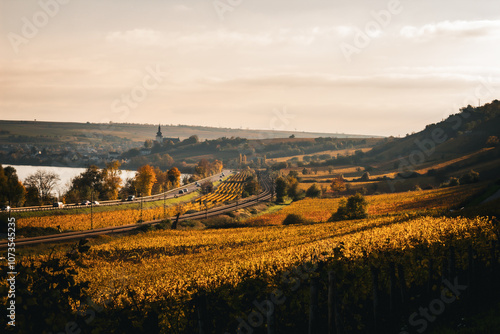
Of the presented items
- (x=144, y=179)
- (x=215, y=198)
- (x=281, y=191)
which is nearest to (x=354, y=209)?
(x=281, y=191)

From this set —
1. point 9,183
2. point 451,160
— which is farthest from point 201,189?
point 451,160

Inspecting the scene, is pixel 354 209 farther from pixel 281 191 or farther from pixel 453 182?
pixel 453 182

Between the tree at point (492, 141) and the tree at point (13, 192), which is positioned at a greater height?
the tree at point (492, 141)

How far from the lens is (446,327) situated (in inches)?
510

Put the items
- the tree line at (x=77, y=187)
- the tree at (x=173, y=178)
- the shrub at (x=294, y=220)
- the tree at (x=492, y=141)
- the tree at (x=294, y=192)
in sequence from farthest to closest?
the tree at (x=492, y=141) → the tree at (x=173, y=178) → the tree at (x=294, y=192) → the tree line at (x=77, y=187) → the shrub at (x=294, y=220)

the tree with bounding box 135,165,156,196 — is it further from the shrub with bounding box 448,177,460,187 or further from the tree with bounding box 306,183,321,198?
the shrub with bounding box 448,177,460,187

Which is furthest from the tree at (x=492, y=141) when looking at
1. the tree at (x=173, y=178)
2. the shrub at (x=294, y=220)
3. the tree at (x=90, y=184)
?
the tree at (x=90, y=184)

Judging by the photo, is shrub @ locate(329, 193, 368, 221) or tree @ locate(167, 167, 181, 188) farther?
tree @ locate(167, 167, 181, 188)

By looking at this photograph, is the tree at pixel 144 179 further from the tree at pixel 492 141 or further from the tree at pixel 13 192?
the tree at pixel 492 141

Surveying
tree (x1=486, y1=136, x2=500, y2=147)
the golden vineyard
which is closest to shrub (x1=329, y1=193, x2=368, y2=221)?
the golden vineyard

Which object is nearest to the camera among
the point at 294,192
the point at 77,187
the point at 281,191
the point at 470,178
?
the point at 470,178

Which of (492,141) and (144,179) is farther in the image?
(492,141)

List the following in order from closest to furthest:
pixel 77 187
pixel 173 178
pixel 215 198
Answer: pixel 77 187, pixel 215 198, pixel 173 178

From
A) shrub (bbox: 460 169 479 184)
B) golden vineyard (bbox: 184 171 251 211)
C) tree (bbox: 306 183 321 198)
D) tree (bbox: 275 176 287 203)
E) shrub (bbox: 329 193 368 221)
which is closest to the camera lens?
shrub (bbox: 329 193 368 221)
